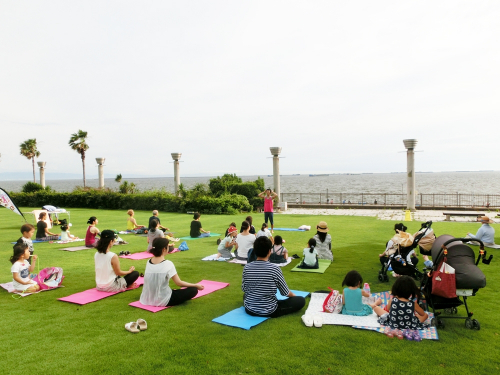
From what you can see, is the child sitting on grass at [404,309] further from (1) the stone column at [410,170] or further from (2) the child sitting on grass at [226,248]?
(1) the stone column at [410,170]

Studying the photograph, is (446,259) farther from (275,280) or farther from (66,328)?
(66,328)

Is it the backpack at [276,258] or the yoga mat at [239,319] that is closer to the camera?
the yoga mat at [239,319]

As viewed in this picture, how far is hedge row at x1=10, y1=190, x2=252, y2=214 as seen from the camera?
2375 centimetres

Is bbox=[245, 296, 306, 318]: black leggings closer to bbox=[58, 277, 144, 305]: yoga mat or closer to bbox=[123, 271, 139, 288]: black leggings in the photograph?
bbox=[123, 271, 139, 288]: black leggings

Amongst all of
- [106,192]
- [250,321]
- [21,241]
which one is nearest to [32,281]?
[21,241]

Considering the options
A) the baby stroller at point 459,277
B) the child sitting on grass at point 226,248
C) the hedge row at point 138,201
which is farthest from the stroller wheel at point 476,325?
the hedge row at point 138,201

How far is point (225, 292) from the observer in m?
6.94

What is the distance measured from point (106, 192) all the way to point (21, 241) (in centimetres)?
2248

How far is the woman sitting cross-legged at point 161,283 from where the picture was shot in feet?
19.5

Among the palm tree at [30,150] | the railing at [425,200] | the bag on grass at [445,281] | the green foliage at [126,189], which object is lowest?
the railing at [425,200]

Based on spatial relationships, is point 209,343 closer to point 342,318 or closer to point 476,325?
point 342,318

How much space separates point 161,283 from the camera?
19.8ft

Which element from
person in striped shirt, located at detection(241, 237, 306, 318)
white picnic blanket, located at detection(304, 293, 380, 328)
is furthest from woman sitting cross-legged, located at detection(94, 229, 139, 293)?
white picnic blanket, located at detection(304, 293, 380, 328)

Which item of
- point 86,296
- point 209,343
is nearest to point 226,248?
point 86,296
